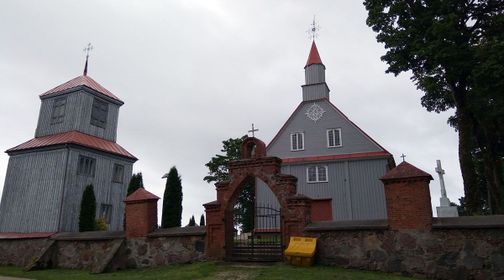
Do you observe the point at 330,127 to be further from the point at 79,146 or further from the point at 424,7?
the point at 79,146

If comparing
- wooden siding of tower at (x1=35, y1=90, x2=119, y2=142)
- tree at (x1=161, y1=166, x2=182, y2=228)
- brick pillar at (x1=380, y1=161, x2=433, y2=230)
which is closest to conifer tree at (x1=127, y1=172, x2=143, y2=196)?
tree at (x1=161, y1=166, x2=182, y2=228)

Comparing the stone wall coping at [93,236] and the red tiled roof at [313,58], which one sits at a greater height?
the red tiled roof at [313,58]

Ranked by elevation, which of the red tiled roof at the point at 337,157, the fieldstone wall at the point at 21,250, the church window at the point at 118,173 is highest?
the red tiled roof at the point at 337,157

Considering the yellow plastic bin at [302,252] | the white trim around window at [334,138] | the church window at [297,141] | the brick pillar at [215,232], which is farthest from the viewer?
the church window at [297,141]

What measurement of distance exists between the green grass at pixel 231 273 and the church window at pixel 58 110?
15.1 metres

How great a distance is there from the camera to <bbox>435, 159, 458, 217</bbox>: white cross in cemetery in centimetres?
1650

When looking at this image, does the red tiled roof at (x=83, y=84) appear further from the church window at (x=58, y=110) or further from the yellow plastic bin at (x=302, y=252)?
the yellow plastic bin at (x=302, y=252)

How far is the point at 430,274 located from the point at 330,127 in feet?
51.6

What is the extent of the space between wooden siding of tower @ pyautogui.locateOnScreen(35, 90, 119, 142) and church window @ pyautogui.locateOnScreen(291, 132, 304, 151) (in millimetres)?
12842

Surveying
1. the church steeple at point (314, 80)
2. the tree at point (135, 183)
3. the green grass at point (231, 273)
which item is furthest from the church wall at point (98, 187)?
the church steeple at point (314, 80)

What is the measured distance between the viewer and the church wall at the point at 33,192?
22891 mm

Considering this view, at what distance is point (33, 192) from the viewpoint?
23.8 m

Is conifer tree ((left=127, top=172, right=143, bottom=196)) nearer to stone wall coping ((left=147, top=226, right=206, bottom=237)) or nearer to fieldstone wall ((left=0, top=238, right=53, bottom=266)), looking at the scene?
fieldstone wall ((left=0, top=238, right=53, bottom=266))

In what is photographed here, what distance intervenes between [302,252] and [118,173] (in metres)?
19.1
